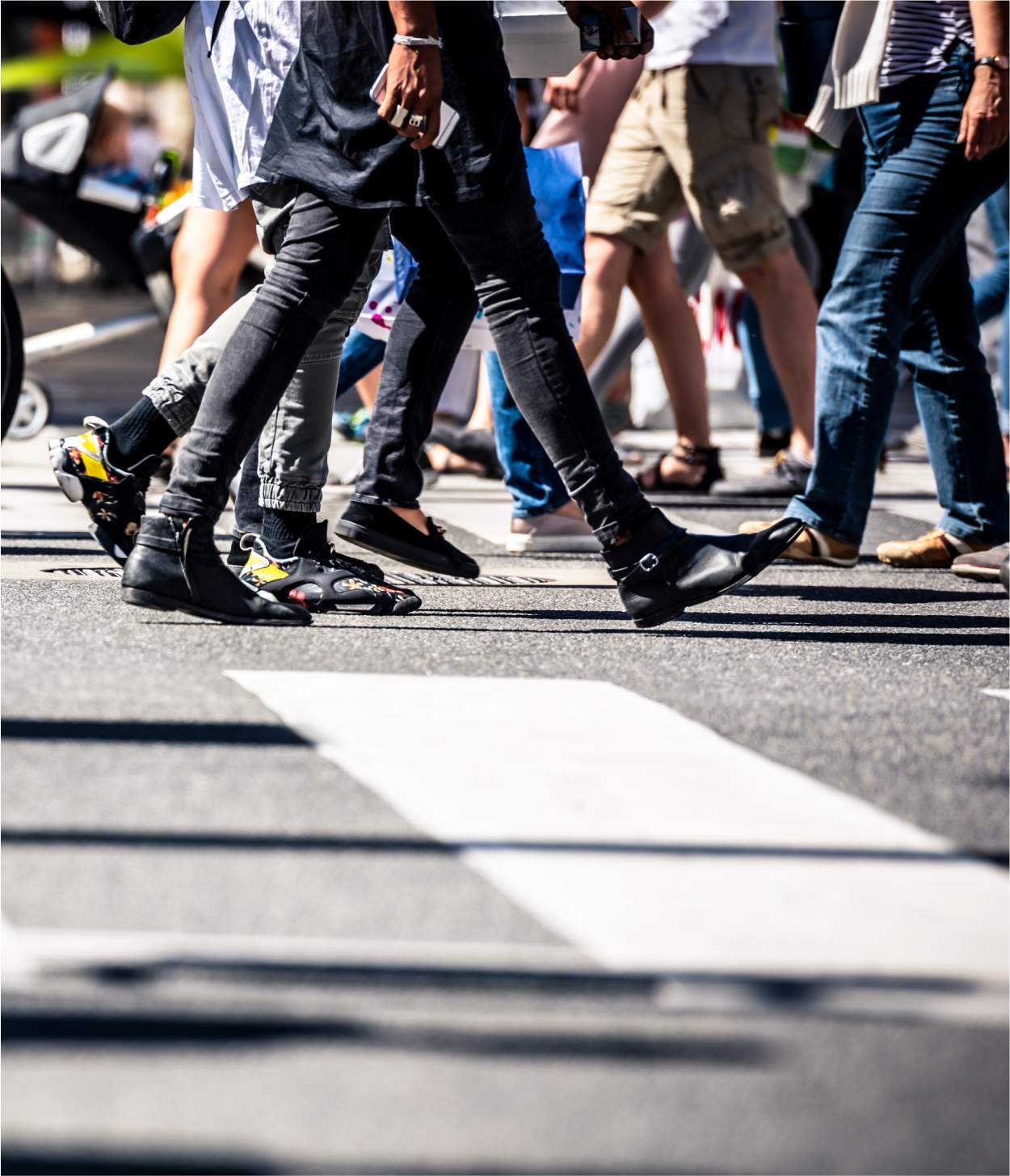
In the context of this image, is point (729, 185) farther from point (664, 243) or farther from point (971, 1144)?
point (971, 1144)

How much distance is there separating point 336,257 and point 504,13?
75 cm

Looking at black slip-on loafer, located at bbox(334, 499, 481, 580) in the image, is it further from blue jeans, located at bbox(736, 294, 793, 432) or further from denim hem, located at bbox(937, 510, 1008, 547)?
blue jeans, located at bbox(736, 294, 793, 432)

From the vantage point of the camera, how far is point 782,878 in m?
2.37

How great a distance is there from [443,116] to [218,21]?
72 cm

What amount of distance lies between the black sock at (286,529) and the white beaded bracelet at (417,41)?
3.19ft

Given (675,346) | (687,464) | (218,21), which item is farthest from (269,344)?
(687,464)

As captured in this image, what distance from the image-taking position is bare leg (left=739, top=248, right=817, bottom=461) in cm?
653

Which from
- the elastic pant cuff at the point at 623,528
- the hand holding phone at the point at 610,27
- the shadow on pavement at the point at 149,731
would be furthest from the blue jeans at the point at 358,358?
the shadow on pavement at the point at 149,731

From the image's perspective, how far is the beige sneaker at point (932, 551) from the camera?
5.36m

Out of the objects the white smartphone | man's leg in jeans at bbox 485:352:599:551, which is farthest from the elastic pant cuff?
man's leg in jeans at bbox 485:352:599:551

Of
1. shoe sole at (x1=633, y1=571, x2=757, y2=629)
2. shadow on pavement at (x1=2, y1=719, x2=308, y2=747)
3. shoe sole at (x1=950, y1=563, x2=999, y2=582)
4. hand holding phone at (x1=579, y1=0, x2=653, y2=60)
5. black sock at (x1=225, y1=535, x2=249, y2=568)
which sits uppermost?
hand holding phone at (x1=579, y1=0, x2=653, y2=60)

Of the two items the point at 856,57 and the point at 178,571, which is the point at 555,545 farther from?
the point at 178,571

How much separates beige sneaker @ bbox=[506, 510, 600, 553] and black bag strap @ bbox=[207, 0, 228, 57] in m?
1.63

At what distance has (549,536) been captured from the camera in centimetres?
550
